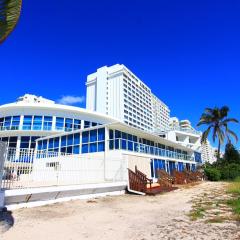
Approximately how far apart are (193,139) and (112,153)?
2016 inches

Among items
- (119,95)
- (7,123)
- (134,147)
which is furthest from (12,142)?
(119,95)

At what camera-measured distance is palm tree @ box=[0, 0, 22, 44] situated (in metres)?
4.29

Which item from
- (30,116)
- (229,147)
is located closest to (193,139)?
(229,147)

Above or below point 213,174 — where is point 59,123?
above

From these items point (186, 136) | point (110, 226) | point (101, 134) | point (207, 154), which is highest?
point (207, 154)

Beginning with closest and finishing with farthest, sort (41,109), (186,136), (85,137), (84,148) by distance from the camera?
1. (84,148)
2. (85,137)
3. (41,109)
4. (186,136)

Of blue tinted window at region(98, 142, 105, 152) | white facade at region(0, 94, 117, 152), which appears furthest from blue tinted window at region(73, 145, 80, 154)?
white facade at region(0, 94, 117, 152)

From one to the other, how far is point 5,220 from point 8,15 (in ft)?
19.7

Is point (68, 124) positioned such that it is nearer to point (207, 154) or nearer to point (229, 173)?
point (229, 173)

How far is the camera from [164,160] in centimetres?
2817

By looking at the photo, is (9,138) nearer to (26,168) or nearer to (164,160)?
Result: (164,160)

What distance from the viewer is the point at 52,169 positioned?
12.4 m

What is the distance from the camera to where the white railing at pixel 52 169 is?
Answer: 10.2 metres

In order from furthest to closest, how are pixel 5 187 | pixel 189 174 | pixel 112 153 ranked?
pixel 189 174, pixel 112 153, pixel 5 187
